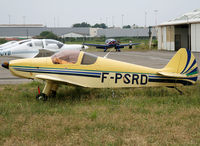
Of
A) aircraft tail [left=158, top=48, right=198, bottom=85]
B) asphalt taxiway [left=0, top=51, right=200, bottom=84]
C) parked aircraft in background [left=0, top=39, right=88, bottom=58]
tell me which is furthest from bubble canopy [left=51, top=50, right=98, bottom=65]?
parked aircraft in background [left=0, top=39, right=88, bottom=58]

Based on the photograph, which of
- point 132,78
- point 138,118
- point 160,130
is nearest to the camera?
point 160,130

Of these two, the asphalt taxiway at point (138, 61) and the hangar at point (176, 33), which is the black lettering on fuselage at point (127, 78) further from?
the hangar at point (176, 33)

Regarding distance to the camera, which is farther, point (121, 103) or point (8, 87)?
point (8, 87)

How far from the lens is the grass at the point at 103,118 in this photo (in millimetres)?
5270

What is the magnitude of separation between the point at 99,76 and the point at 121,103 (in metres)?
1.13

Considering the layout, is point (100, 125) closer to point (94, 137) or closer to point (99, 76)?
point (94, 137)

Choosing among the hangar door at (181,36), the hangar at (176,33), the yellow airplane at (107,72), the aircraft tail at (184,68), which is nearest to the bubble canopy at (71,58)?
the yellow airplane at (107,72)

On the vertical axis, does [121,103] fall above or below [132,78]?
below

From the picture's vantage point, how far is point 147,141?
200 inches

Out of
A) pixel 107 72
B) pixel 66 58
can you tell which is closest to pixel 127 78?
pixel 107 72

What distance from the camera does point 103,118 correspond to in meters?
6.48

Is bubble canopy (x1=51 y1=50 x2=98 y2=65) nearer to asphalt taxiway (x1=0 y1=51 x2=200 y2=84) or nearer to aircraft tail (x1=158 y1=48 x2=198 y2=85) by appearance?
aircraft tail (x1=158 y1=48 x2=198 y2=85)

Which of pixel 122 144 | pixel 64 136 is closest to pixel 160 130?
pixel 122 144

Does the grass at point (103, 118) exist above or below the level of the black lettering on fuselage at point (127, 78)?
below
